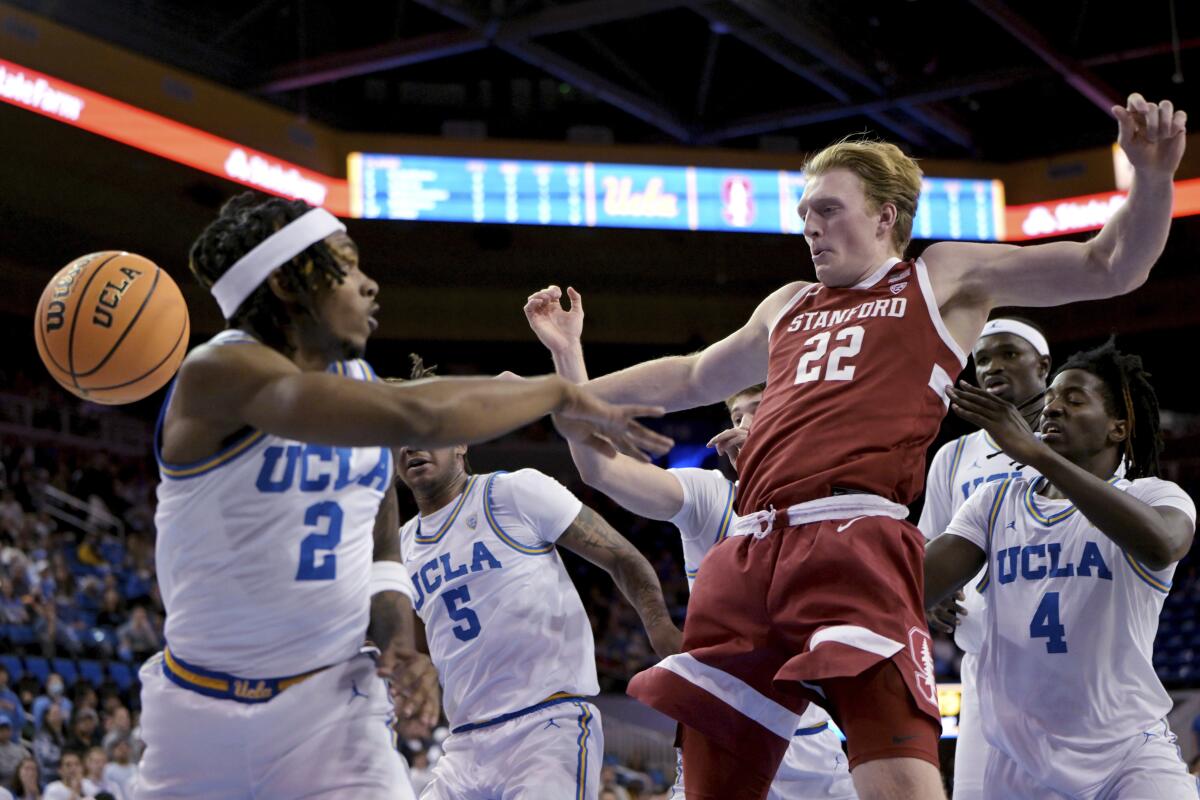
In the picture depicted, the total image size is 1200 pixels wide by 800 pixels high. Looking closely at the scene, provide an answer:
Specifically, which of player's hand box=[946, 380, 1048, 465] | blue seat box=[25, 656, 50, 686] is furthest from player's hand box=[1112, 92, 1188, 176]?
blue seat box=[25, 656, 50, 686]

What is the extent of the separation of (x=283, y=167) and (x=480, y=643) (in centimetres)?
1238

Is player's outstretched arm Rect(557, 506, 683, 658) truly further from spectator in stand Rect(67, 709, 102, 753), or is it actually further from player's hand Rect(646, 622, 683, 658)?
spectator in stand Rect(67, 709, 102, 753)

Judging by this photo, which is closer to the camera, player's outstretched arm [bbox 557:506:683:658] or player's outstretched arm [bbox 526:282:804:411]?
player's outstretched arm [bbox 526:282:804:411]

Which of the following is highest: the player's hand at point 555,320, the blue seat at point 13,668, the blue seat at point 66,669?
the player's hand at point 555,320

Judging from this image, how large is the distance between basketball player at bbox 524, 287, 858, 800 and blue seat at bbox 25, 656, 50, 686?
337 inches

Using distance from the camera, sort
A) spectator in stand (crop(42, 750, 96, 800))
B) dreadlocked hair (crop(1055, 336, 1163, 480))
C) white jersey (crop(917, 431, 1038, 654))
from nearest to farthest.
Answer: dreadlocked hair (crop(1055, 336, 1163, 480)), white jersey (crop(917, 431, 1038, 654)), spectator in stand (crop(42, 750, 96, 800))

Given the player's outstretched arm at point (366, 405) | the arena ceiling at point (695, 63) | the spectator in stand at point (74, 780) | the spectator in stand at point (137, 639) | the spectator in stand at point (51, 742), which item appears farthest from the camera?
the arena ceiling at point (695, 63)

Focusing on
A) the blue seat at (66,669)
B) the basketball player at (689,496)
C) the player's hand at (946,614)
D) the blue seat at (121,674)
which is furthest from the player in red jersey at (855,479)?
the blue seat at (121,674)

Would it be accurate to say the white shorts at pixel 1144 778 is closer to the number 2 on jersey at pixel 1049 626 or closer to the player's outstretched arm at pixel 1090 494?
the number 2 on jersey at pixel 1049 626

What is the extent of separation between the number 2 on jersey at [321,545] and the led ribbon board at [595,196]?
1423 centimetres

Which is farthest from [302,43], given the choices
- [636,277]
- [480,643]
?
[480,643]

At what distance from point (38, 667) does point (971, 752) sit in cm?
979

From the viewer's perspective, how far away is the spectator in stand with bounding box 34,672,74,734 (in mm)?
11091

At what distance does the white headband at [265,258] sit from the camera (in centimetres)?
321
